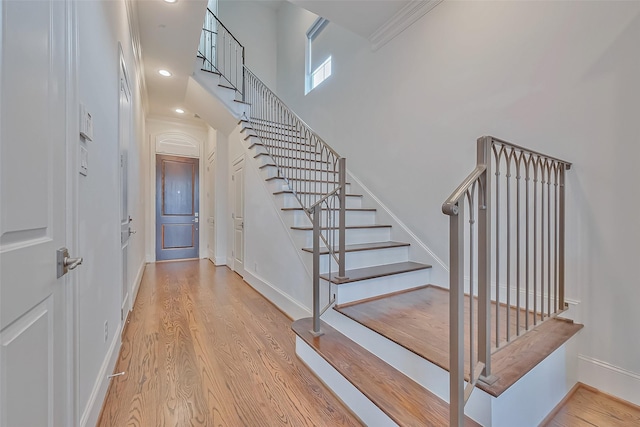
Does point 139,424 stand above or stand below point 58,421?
below

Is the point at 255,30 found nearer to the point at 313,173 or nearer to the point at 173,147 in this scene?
the point at 173,147

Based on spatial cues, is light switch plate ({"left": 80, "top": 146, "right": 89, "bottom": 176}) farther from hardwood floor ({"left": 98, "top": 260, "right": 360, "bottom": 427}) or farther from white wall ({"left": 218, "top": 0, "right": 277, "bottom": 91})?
white wall ({"left": 218, "top": 0, "right": 277, "bottom": 91})

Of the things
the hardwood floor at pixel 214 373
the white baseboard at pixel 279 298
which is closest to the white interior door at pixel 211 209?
the white baseboard at pixel 279 298

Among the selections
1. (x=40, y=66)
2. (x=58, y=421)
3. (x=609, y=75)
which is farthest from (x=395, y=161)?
(x=58, y=421)

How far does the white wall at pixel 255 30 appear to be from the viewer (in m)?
6.04

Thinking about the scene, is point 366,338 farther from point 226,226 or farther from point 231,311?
point 226,226

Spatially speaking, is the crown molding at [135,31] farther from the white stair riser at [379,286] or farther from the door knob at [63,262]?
the white stair riser at [379,286]

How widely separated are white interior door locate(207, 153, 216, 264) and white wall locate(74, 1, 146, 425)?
3.54 metres

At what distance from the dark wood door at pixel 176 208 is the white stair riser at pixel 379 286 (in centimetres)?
498

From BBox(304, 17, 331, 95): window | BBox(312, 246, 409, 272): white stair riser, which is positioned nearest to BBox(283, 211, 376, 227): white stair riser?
BBox(312, 246, 409, 272): white stair riser

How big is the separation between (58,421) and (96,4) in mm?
1901

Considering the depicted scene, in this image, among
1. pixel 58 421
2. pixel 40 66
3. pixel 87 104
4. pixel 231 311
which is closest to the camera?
pixel 40 66

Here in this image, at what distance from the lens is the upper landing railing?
2189 millimetres

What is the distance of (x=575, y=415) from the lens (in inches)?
58.5
